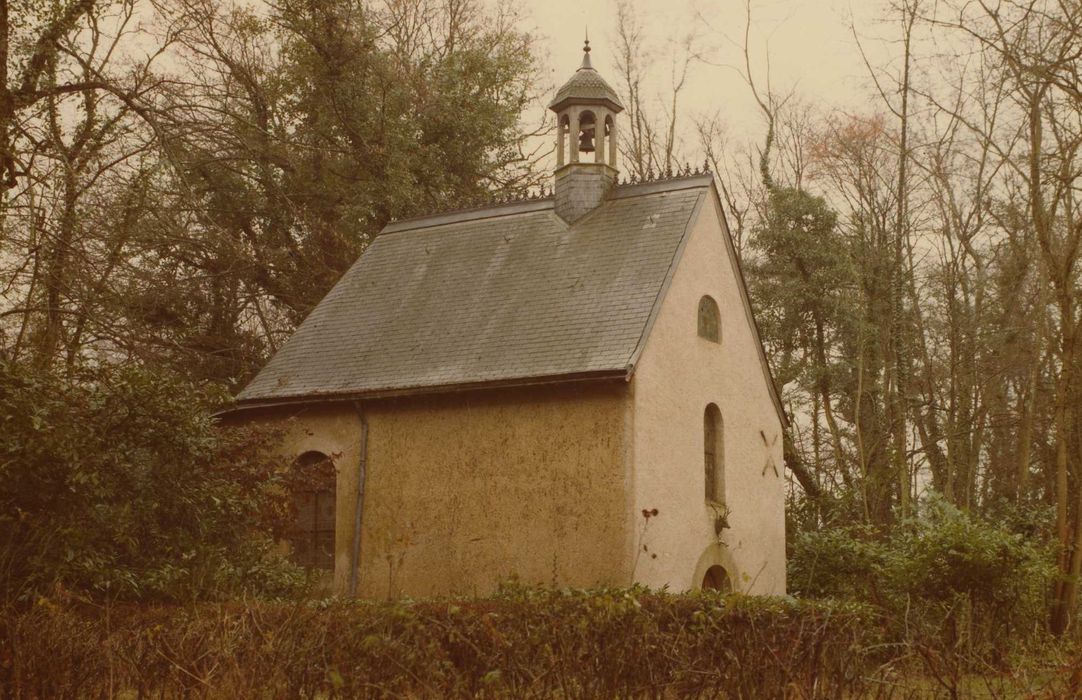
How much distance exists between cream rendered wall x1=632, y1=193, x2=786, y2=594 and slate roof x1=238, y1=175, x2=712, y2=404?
2.20 ft

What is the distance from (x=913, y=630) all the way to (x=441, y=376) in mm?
12325

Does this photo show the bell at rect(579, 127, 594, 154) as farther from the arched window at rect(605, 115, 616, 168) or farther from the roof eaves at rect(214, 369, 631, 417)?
the roof eaves at rect(214, 369, 631, 417)

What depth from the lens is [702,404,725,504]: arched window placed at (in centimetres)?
1838

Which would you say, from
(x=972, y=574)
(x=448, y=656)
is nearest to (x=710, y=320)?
(x=972, y=574)

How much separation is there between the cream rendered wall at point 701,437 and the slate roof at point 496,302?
2.20 feet

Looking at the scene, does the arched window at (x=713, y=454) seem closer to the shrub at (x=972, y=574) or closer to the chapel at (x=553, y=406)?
the chapel at (x=553, y=406)

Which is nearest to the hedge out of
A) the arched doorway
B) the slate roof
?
the slate roof

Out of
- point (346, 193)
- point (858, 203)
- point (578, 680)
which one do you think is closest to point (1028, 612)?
point (578, 680)

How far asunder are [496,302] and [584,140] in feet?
15.3

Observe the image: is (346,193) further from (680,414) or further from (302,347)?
(680,414)

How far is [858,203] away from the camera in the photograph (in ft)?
97.1

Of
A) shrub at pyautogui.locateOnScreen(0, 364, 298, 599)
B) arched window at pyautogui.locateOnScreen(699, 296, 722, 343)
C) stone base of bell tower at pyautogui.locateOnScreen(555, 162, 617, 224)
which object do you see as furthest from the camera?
stone base of bell tower at pyautogui.locateOnScreen(555, 162, 617, 224)

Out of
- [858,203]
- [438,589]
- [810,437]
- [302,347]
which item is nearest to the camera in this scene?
[438,589]

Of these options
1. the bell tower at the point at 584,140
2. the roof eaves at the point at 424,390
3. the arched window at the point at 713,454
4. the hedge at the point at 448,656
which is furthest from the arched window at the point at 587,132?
the hedge at the point at 448,656
